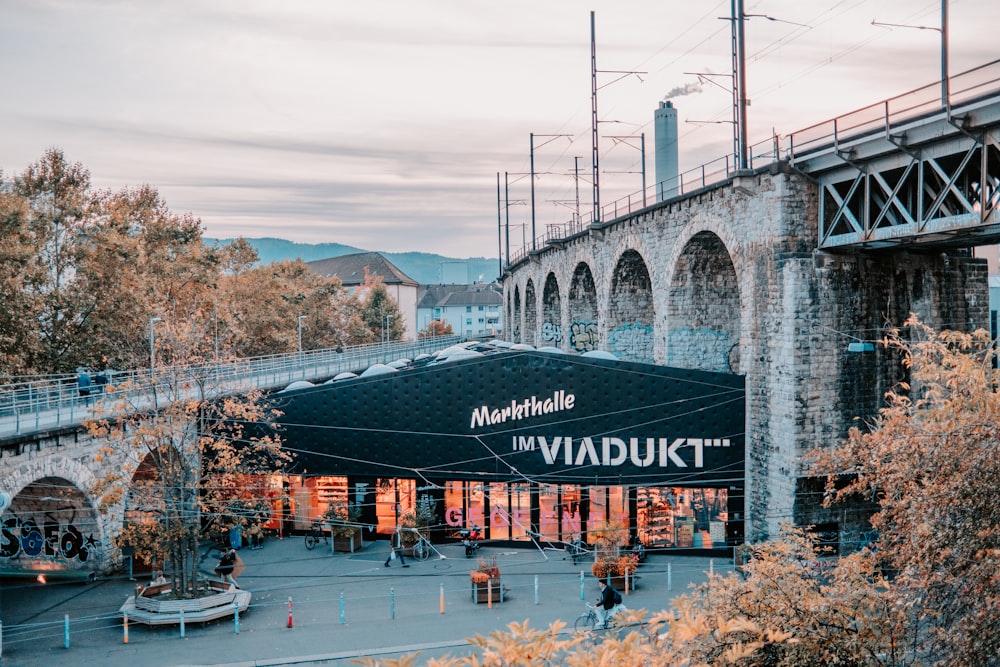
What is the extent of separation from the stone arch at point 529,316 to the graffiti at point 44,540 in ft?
127

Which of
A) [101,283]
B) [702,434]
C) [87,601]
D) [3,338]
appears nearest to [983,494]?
[702,434]

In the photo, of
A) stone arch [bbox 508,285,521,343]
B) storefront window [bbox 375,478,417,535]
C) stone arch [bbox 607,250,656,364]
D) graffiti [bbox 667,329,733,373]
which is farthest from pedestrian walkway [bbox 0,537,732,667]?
stone arch [bbox 508,285,521,343]

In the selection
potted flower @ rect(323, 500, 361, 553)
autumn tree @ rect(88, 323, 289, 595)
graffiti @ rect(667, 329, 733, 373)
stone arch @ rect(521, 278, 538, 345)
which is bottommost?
potted flower @ rect(323, 500, 361, 553)

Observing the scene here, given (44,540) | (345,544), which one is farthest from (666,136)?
(44,540)

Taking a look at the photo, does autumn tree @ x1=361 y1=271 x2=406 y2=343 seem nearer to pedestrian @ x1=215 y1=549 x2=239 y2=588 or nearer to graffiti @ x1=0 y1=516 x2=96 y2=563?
graffiti @ x1=0 y1=516 x2=96 y2=563

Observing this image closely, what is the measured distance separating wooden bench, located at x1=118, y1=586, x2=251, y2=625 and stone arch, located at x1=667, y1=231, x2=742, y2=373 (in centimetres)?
1561

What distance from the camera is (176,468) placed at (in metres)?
23.5

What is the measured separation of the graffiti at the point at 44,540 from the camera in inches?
977

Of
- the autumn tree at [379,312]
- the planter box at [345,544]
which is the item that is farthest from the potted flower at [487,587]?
the autumn tree at [379,312]

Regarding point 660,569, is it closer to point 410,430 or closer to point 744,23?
point 410,430

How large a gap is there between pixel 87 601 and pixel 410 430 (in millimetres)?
9894

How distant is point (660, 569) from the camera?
25.0 m

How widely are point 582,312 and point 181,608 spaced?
89.1ft

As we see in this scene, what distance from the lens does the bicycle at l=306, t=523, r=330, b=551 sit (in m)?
27.8
